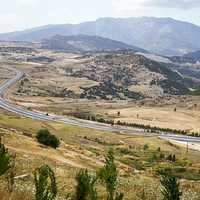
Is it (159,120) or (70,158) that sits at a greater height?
(70,158)

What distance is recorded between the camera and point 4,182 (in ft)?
87.7

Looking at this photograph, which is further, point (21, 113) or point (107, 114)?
point (107, 114)

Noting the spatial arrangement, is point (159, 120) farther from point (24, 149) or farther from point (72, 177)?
point (72, 177)

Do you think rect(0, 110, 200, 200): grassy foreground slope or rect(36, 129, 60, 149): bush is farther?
rect(36, 129, 60, 149): bush

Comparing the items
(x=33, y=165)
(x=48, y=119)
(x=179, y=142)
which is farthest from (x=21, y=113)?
(x=33, y=165)

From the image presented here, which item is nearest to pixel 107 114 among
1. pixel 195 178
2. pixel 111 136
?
pixel 111 136

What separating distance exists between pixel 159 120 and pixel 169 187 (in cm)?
17178

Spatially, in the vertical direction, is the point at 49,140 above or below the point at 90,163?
above

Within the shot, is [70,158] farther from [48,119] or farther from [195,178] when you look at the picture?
[48,119]

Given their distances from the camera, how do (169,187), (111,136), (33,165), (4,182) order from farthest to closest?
(111,136) < (33,165) < (4,182) < (169,187)

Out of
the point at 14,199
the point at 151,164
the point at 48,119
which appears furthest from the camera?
the point at 48,119

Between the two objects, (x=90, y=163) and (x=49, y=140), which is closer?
(x=90, y=163)

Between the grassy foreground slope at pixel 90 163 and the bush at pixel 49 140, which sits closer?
the grassy foreground slope at pixel 90 163

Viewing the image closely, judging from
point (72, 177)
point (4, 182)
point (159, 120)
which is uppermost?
point (4, 182)
